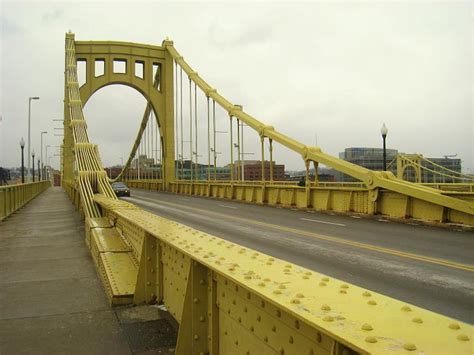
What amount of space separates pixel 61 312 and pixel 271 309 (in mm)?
3628

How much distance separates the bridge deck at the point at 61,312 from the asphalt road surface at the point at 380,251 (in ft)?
10.5

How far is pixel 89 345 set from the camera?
13.8 ft

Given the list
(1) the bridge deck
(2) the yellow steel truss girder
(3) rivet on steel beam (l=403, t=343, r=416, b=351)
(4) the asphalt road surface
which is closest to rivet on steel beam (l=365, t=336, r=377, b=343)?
(3) rivet on steel beam (l=403, t=343, r=416, b=351)

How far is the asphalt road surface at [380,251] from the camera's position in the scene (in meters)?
5.88

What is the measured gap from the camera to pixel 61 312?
529 cm

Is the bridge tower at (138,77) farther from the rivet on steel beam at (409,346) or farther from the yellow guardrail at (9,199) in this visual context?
the rivet on steel beam at (409,346)

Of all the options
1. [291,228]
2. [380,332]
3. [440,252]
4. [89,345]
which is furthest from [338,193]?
[380,332]

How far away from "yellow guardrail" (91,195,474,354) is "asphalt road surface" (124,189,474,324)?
2.76 meters

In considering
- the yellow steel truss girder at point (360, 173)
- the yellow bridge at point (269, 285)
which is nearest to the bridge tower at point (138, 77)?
the yellow steel truss girder at point (360, 173)

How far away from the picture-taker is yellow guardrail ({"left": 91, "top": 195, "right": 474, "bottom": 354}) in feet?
5.71

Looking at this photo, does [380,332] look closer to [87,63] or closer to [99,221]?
[99,221]

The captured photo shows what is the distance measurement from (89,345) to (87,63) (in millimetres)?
46988

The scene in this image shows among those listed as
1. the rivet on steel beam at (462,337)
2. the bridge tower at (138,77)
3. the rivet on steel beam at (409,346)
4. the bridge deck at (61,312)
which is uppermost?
the bridge tower at (138,77)

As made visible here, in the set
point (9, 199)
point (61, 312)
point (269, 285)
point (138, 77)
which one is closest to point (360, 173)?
point (61, 312)
